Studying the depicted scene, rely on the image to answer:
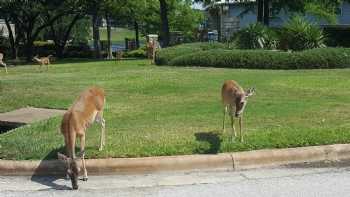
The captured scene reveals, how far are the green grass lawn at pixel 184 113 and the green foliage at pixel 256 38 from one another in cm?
701

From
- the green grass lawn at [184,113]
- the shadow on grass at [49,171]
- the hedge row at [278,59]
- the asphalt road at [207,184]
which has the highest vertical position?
the hedge row at [278,59]

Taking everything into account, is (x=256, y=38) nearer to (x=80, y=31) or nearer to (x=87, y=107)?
(x=87, y=107)

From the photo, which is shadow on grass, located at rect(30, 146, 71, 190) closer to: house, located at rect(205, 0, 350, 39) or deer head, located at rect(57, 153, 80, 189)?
deer head, located at rect(57, 153, 80, 189)

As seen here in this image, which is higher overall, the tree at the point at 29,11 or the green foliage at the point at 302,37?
the tree at the point at 29,11

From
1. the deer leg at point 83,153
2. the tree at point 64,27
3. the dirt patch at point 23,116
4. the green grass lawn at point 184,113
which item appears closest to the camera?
the deer leg at point 83,153

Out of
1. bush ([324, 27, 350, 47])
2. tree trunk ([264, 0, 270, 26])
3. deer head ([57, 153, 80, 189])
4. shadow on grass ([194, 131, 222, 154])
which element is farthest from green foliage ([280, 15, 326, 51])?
deer head ([57, 153, 80, 189])

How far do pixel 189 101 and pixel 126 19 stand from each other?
42.3m

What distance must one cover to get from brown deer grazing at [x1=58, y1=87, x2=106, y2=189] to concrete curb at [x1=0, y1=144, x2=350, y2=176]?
41 cm

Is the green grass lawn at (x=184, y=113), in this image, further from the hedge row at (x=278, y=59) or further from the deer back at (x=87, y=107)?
the hedge row at (x=278, y=59)

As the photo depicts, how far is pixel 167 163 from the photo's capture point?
7.82 metres

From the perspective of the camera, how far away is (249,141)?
27.8 ft

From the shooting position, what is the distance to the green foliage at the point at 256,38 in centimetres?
2461

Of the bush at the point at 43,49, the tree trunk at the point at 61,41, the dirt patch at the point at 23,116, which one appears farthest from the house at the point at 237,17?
the dirt patch at the point at 23,116

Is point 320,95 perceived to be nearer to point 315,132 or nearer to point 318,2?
point 315,132
